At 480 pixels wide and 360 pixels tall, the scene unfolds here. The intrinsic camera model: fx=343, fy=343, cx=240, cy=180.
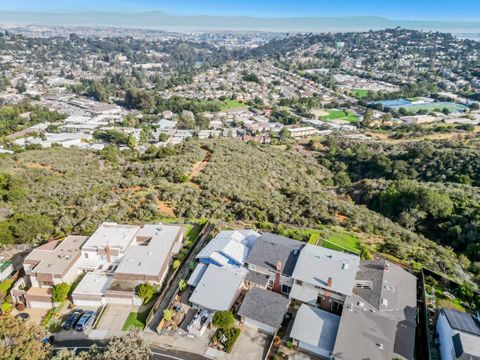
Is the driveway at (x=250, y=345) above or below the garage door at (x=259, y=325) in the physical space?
below

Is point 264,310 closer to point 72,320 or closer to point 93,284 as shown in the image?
point 93,284

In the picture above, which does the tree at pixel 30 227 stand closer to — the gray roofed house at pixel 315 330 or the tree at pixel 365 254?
the gray roofed house at pixel 315 330

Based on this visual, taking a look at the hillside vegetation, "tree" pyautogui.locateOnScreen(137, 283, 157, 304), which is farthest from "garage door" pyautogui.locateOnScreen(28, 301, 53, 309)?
the hillside vegetation

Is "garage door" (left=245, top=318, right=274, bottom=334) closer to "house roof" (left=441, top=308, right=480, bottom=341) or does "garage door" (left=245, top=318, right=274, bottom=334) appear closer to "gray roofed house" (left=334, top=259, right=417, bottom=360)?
"gray roofed house" (left=334, top=259, right=417, bottom=360)

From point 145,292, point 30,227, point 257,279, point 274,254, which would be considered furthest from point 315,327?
point 30,227

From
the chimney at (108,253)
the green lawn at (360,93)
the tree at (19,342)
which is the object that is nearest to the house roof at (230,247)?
the chimney at (108,253)

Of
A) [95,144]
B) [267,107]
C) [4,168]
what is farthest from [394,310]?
[267,107]

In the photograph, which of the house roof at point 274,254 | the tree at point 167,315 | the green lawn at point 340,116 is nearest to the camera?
the tree at point 167,315
